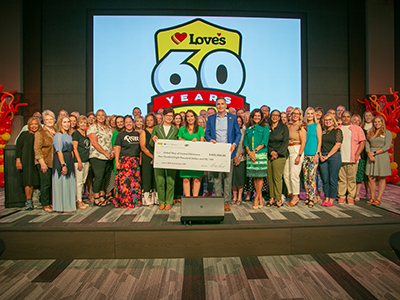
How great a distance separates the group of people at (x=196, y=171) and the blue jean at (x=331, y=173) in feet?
0.04

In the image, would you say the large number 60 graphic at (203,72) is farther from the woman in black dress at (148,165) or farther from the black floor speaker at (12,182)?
the black floor speaker at (12,182)

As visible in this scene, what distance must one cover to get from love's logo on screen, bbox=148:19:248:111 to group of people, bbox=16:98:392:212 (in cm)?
243

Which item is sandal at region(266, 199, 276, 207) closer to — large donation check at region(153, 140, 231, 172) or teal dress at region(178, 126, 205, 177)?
large donation check at region(153, 140, 231, 172)

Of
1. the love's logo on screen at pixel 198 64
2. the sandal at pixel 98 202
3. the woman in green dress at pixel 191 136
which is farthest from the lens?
the love's logo on screen at pixel 198 64

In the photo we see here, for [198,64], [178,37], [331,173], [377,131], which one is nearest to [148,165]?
[331,173]

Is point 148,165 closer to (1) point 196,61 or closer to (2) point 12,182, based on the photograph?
(2) point 12,182

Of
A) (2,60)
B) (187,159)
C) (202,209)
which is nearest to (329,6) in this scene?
(187,159)

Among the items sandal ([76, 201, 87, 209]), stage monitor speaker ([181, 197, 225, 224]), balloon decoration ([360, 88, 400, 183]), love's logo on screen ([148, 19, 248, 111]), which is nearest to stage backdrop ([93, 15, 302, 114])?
love's logo on screen ([148, 19, 248, 111])

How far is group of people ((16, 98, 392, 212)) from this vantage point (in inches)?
121

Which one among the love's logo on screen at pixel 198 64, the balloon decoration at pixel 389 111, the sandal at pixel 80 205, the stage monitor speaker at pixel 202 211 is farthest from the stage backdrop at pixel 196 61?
the stage monitor speaker at pixel 202 211

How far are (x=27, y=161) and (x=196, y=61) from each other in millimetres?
4062

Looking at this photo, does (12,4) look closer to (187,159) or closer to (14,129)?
(14,129)

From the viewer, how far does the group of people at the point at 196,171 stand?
10.1 feet

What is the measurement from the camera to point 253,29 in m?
5.79
